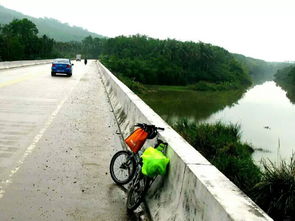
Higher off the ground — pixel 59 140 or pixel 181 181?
pixel 181 181

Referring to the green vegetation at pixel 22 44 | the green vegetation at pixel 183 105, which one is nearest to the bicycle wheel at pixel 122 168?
the green vegetation at pixel 183 105

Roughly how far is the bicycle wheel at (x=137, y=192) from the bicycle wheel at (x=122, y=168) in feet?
1.93

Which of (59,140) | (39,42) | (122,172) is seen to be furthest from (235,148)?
(39,42)

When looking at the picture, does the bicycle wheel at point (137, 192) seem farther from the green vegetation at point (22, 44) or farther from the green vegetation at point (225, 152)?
the green vegetation at point (22, 44)

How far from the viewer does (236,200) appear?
10.7 feet

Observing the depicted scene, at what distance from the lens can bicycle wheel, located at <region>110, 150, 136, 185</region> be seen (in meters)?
5.68

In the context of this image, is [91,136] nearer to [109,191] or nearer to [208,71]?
[109,191]

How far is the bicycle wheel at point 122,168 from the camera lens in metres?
5.68

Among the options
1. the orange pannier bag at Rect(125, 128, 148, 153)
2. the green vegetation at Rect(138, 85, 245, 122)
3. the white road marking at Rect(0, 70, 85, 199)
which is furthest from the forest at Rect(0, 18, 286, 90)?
the orange pannier bag at Rect(125, 128, 148, 153)

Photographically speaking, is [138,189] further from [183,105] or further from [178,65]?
[178,65]

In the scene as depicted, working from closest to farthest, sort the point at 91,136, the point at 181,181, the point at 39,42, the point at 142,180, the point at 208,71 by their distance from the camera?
the point at 181,181
the point at 142,180
the point at 91,136
the point at 39,42
the point at 208,71

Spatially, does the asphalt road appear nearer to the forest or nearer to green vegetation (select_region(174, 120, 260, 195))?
green vegetation (select_region(174, 120, 260, 195))

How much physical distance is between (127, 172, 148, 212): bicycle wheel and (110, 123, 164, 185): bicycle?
1.05ft

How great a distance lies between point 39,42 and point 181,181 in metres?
128
